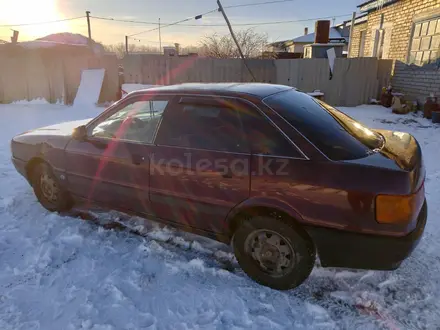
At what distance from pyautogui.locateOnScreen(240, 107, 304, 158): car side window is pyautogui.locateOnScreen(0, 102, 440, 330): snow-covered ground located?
1183 millimetres

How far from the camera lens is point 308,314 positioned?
7.80ft

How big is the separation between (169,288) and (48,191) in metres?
2.38

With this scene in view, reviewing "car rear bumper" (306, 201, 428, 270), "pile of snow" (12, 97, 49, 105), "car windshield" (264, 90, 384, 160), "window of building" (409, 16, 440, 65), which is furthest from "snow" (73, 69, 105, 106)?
"window of building" (409, 16, 440, 65)

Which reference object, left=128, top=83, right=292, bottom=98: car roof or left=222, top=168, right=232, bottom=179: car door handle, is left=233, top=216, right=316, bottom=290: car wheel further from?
left=128, top=83, right=292, bottom=98: car roof

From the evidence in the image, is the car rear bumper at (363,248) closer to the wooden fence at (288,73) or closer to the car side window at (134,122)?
the car side window at (134,122)

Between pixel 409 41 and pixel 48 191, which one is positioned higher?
pixel 409 41

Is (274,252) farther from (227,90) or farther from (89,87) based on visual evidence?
(89,87)

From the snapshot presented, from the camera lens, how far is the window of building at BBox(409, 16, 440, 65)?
31.8 feet

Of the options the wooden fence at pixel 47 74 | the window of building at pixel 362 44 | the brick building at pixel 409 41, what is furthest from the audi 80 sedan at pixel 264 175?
the window of building at pixel 362 44

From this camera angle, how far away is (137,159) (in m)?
3.09

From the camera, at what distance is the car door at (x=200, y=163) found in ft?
8.57

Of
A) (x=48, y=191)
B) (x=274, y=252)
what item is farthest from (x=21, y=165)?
(x=274, y=252)

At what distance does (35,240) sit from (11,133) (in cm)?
622

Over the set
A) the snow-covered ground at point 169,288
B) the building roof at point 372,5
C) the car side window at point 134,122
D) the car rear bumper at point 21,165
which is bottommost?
the snow-covered ground at point 169,288
